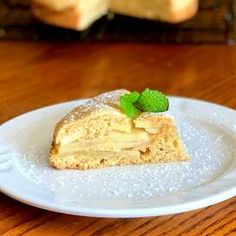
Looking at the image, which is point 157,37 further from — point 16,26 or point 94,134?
point 94,134

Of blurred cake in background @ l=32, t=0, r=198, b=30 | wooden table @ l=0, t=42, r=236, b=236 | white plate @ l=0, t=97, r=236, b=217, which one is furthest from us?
blurred cake in background @ l=32, t=0, r=198, b=30

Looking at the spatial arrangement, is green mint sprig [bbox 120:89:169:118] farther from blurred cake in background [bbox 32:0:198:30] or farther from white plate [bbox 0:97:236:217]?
blurred cake in background [bbox 32:0:198:30]

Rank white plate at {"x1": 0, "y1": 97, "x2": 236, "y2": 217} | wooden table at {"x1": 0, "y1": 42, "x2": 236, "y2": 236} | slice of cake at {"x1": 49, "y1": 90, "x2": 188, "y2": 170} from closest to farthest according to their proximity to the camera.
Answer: white plate at {"x1": 0, "y1": 97, "x2": 236, "y2": 217}
slice of cake at {"x1": 49, "y1": 90, "x2": 188, "y2": 170}
wooden table at {"x1": 0, "y1": 42, "x2": 236, "y2": 236}

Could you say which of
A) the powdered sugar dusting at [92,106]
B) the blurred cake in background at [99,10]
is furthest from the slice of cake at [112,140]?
the blurred cake in background at [99,10]

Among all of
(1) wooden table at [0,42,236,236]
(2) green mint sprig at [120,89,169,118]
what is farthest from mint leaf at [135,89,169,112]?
(1) wooden table at [0,42,236,236]

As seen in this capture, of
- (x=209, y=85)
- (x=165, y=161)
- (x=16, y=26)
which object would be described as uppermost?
(x=165, y=161)

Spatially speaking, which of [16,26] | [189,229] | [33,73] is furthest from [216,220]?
[16,26]

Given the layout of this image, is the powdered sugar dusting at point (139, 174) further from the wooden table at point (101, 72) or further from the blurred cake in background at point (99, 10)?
the blurred cake in background at point (99, 10)
